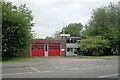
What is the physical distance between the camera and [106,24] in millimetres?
60062

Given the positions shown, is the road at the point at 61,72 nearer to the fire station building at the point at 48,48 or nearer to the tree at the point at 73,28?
the fire station building at the point at 48,48

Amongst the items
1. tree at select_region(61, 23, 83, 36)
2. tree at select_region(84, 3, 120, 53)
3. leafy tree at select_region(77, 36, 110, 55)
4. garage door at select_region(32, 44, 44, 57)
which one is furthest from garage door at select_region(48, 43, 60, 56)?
tree at select_region(61, 23, 83, 36)

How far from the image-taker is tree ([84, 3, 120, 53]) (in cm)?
5876

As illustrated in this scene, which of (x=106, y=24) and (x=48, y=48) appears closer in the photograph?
(x=48, y=48)

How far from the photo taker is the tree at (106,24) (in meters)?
58.8

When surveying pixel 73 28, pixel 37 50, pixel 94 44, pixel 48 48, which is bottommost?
pixel 37 50

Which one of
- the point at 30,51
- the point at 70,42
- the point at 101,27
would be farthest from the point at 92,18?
the point at 30,51

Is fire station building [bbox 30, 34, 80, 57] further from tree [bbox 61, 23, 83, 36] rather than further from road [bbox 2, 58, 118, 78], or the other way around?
tree [bbox 61, 23, 83, 36]

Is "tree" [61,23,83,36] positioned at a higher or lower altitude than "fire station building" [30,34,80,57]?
higher

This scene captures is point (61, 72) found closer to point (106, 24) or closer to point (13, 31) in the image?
point (13, 31)

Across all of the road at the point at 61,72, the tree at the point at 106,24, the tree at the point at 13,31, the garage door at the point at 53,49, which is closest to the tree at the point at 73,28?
the tree at the point at 106,24

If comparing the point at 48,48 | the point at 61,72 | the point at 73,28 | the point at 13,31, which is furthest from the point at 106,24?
the point at 73,28

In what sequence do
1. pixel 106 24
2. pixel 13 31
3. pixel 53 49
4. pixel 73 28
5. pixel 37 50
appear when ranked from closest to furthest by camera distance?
1. pixel 13 31
2. pixel 37 50
3. pixel 53 49
4. pixel 106 24
5. pixel 73 28

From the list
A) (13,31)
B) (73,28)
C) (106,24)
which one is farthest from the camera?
(73,28)
